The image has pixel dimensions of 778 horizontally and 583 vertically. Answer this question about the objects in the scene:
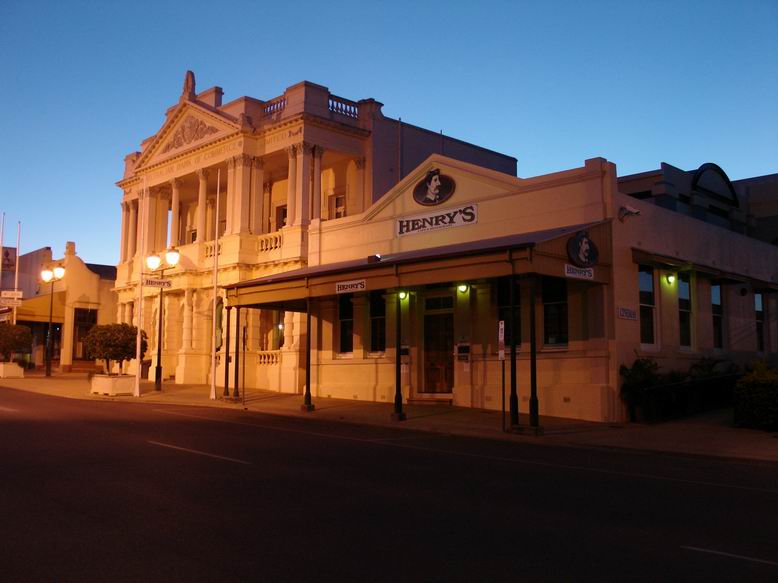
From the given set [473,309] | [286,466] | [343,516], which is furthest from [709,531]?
[473,309]

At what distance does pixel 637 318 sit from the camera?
2053cm

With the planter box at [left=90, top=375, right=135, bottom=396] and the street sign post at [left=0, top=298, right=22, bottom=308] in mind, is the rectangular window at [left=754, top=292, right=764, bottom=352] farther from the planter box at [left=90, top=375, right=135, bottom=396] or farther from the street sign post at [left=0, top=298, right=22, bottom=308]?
the street sign post at [left=0, top=298, right=22, bottom=308]

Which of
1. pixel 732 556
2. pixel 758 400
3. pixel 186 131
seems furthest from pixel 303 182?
pixel 732 556

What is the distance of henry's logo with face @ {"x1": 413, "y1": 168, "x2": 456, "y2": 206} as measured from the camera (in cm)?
2344

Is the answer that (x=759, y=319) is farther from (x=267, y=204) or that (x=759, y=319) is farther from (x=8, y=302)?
(x=8, y=302)

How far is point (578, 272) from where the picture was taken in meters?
18.2

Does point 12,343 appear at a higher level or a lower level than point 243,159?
lower

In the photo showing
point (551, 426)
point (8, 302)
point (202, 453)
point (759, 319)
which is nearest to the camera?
point (202, 453)

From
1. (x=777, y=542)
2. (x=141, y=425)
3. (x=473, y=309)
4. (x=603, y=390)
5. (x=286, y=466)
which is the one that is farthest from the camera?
(x=473, y=309)

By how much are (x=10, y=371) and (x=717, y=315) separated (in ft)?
108

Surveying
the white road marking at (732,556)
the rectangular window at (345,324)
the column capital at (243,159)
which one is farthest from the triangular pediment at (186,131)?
the white road marking at (732,556)

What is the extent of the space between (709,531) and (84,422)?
13.8m

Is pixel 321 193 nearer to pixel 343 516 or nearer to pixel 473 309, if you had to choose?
pixel 473 309

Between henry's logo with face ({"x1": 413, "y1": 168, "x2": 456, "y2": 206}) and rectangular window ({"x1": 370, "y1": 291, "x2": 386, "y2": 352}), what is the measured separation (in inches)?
140
